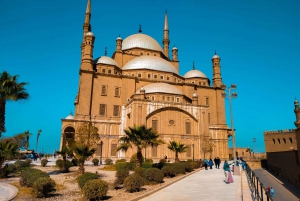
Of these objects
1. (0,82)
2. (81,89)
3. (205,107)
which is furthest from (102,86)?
(0,82)

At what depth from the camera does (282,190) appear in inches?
986

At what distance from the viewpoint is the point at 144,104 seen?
98.8 feet

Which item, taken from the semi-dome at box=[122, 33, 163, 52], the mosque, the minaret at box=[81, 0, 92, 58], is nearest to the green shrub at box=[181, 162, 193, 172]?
the mosque

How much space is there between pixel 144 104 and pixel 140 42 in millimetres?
19039

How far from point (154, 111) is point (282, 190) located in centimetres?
1686

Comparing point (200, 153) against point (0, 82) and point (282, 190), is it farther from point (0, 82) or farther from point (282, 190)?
point (0, 82)

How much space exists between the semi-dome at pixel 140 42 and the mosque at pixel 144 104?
2889 millimetres

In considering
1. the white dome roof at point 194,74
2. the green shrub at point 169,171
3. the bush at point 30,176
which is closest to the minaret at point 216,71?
the white dome roof at point 194,74

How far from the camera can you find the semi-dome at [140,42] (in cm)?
4475

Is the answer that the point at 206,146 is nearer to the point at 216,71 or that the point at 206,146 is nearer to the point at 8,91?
the point at 216,71

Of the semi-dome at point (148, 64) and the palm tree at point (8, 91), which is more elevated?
the semi-dome at point (148, 64)

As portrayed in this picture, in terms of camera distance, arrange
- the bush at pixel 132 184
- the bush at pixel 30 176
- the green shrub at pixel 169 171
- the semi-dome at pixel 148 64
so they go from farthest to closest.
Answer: the semi-dome at pixel 148 64 < the green shrub at pixel 169 171 < the bush at pixel 30 176 < the bush at pixel 132 184

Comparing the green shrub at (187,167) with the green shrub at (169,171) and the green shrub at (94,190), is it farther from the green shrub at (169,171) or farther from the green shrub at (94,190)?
the green shrub at (94,190)

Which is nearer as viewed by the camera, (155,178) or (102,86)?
(155,178)
